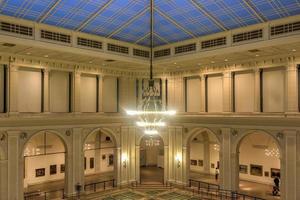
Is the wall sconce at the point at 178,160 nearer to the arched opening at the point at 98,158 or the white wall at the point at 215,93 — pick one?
the white wall at the point at 215,93

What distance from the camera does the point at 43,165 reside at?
23828 millimetres

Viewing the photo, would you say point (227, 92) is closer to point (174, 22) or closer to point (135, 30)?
point (174, 22)

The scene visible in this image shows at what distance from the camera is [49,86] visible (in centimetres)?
1930

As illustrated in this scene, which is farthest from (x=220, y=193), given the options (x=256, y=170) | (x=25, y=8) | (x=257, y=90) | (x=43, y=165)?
(x=25, y=8)

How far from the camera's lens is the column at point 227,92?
19913 millimetres

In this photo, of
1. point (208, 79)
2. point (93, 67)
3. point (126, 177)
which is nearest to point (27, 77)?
point (93, 67)

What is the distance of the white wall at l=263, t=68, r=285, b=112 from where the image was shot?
59.0ft

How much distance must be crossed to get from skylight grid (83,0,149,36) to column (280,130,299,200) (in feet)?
34.8

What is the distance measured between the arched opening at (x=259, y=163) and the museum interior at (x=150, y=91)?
8 cm

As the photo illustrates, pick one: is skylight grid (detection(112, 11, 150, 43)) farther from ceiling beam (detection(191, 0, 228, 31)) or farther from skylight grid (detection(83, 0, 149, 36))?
ceiling beam (detection(191, 0, 228, 31))

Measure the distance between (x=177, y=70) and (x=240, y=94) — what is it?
5.24 meters

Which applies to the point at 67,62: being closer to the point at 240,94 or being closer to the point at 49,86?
the point at 49,86

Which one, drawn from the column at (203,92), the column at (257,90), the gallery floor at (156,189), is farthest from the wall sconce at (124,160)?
the column at (257,90)

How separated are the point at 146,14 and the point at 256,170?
49.3ft
